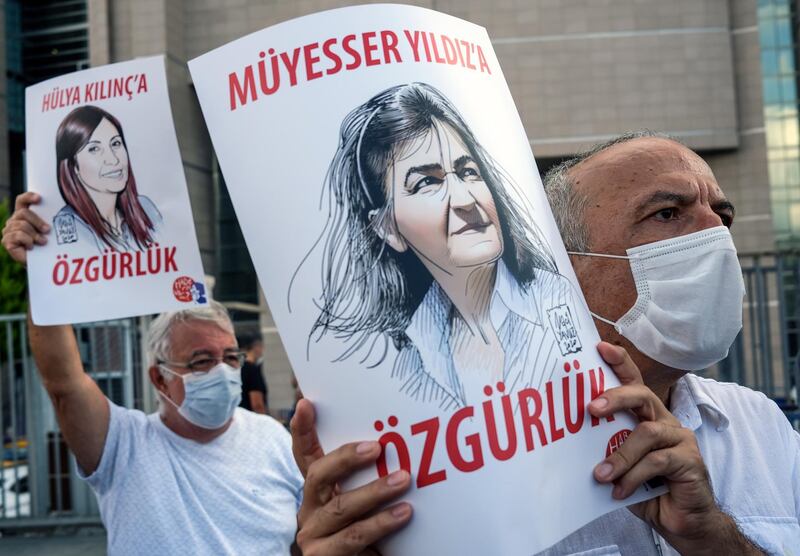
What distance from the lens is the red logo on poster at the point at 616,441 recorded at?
3.56 ft

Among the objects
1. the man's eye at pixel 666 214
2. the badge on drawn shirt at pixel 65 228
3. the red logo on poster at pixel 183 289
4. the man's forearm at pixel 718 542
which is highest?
the badge on drawn shirt at pixel 65 228

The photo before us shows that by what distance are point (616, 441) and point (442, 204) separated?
395 millimetres

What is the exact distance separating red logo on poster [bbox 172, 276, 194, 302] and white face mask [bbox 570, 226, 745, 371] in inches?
46.3

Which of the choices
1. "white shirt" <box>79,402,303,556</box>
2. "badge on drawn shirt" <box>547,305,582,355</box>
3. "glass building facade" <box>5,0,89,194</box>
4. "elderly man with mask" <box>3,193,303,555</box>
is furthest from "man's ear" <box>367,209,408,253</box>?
"glass building facade" <box>5,0,89,194</box>

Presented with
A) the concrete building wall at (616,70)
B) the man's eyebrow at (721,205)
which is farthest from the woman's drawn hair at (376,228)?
A: the concrete building wall at (616,70)

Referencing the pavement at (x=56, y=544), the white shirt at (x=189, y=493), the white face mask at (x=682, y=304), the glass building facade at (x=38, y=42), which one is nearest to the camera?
the white face mask at (x=682, y=304)

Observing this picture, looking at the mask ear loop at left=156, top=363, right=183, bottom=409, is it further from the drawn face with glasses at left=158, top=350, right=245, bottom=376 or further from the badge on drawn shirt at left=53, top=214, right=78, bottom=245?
the badge on drawn shirt at left=53, top=214, right=78, bottom=245

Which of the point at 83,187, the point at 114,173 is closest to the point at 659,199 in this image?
the point at 114,173

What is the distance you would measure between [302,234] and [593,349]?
0.42 m

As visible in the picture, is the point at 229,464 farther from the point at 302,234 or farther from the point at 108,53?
the point at 108,53

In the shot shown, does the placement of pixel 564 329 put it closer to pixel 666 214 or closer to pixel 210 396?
pixel 666 214

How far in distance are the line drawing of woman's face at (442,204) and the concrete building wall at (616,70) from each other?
826 inches

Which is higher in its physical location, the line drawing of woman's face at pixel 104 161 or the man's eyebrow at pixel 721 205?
the line drawing of woman's face at pixel 104 161

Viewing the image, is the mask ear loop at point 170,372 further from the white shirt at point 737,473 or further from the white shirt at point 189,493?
the white shirt at point 737,473
